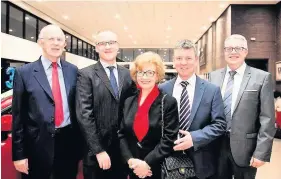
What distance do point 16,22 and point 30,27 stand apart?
40.6 inches

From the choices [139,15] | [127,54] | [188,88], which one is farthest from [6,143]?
[127,54]

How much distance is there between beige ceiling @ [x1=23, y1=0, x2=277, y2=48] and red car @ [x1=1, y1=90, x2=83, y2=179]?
6.80 metres

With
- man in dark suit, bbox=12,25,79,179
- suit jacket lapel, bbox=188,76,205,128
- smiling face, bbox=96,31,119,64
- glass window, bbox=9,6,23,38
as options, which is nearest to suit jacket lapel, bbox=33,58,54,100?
man in dark suit, bbox=12,25,79,179

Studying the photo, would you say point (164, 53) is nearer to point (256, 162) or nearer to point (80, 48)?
point (80, 48)

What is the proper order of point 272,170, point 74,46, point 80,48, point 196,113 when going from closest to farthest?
point 196,113, point 272,170, point 74,46, point 80,48

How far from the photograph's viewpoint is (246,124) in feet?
7.54

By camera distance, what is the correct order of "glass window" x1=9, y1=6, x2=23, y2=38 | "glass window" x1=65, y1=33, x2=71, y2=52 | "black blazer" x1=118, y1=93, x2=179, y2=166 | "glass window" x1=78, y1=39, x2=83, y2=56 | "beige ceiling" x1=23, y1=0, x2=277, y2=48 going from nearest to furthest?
"black blazer" x1=118, y1=93, x2=179, y2=166, "beige ceiling" x1=23, y1=0, x2=277, y2=48, "glass window" x1=9, y1=6, x2=23, y2=38, "glass window" x1=65, y1=33, x2=71, y2=52, "glass window" x1=78, y1=39, x2=83, y2=56

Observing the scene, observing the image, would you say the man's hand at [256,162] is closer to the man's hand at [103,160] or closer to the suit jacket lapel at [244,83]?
the suit jacket lapel at [244,83]

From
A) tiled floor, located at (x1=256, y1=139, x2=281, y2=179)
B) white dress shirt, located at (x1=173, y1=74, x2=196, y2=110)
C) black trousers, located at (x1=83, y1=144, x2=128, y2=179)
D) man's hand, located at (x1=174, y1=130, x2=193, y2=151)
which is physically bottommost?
tiled floor, located at (x1=256, y1=139, x2=281, y2=179)

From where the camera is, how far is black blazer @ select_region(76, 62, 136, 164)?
221cm

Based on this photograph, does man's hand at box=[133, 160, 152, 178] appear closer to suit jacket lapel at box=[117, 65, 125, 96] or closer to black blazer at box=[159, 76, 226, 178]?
black blazer at box=[159, 76, 226, 178]

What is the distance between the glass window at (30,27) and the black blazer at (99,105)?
965cm

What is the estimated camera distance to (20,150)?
2.23 metres

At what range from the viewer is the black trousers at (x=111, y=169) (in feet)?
7.47
